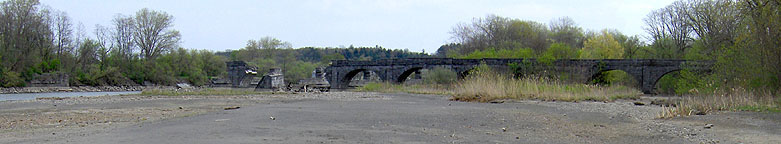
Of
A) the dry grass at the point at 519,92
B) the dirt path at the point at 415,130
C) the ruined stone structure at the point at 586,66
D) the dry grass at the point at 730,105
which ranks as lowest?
the dirt path at the point at 415,130

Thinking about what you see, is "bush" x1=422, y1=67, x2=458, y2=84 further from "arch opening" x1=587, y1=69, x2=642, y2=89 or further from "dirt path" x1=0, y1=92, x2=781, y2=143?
"dirt path" x1=0, y1=92, x2=781, y2=143

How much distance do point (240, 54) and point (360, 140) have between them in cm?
10755

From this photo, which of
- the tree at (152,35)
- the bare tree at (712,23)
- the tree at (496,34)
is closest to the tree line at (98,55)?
the tree at (152,35)

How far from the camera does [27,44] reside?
58.7m

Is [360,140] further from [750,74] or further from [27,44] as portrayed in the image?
[27,44]

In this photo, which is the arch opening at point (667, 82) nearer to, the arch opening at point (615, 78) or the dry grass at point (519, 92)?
the arch opening at point (615, 78)

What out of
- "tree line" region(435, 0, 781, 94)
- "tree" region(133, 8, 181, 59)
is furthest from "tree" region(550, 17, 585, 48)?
"tree" region(133, 8, 181, 59)

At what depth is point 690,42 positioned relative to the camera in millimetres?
50562

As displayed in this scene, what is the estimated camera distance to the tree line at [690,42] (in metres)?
18.7

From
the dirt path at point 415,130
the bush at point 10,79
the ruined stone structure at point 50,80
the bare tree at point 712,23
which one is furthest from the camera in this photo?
the ruined stone structure at point 50,80

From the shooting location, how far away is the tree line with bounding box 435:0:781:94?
18.7 metres

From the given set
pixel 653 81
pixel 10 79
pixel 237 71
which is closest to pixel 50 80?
pixel 10 79

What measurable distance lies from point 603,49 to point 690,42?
569 inches

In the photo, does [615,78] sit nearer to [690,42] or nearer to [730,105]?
[690,42]
